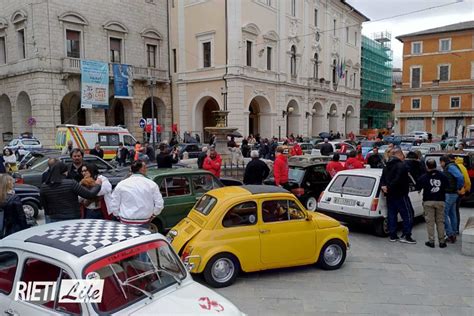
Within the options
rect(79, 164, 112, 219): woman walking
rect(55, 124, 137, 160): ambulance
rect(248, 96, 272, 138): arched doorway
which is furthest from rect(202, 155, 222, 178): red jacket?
rect(248, 96, 272, 138): arched doorway

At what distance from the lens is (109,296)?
10.1 ft

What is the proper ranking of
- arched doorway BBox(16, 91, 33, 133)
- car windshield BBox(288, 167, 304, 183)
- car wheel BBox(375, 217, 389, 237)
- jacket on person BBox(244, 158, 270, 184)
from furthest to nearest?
arched doorway BBox(16, 91, 33, 133), car windshield BBox(288, 167, 304, 183), jacket on person BBox(244, 158, 270, 184), car wheel BBox(375, 217, 389, 237)

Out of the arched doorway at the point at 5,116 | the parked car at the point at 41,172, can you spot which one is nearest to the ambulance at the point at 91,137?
the parked car at the point at 41,172

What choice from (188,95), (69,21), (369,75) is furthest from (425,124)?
(69,21)

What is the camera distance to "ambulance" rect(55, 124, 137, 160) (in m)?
20.3

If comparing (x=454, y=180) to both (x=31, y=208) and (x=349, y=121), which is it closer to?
(x=31, y=208)

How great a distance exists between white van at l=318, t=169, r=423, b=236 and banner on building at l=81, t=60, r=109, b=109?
75.8 ft

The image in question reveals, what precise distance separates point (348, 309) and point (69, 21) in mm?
28688

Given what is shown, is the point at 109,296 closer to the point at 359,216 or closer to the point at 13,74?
the point at 359,216

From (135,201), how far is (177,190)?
260cm

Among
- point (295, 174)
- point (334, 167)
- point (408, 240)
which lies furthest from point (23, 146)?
point (408, 240)

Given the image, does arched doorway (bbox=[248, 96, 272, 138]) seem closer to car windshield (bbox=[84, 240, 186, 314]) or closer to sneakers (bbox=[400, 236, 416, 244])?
sneakers (bbox=[400, 236, 416, 244])

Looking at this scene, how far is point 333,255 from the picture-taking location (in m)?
6.61

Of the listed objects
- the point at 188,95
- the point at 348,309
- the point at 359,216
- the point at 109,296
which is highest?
the point at 188,95
